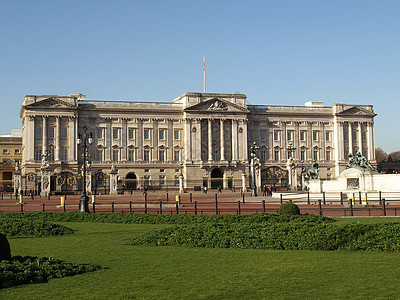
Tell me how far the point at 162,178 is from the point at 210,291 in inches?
3170

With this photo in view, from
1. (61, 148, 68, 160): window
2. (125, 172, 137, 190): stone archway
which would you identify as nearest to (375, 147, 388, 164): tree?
(125, 172, 137, 190): stone archway

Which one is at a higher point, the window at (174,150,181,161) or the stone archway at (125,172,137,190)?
the window at (174,150,181,161)

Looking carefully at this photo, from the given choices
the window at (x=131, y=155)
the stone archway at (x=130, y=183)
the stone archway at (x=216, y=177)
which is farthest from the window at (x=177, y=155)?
the stone archway at (x=130, y=183)

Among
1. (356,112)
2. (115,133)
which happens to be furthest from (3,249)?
(356,112)

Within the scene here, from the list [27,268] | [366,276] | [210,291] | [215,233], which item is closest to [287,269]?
[366,276]

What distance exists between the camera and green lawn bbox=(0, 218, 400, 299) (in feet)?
34.6

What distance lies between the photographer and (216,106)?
92000 mm

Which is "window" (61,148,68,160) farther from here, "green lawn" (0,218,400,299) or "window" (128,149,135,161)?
"green lawn" (0,218,400,299)

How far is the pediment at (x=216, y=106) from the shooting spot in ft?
298

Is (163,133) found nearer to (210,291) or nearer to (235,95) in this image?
(235,95)

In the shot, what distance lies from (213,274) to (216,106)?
8031cm

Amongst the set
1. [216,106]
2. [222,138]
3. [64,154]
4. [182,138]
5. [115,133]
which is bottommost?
[64,154]

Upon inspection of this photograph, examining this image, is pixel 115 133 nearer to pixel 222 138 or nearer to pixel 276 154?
pixel 222 138

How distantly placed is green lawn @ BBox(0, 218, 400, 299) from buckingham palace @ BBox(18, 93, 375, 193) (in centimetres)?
6658
